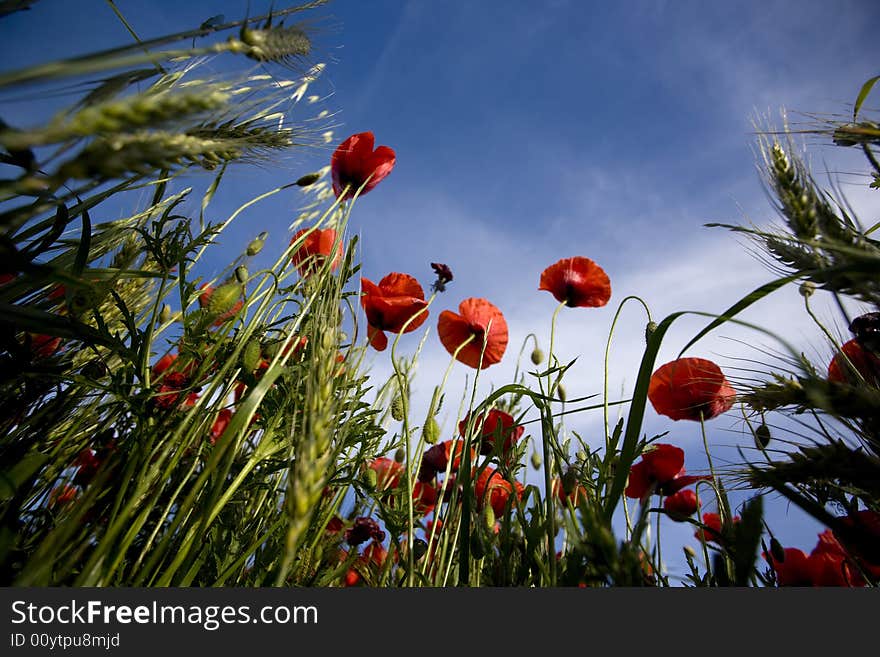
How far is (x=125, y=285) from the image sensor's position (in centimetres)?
123

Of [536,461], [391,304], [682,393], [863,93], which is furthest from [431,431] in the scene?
[863,93]

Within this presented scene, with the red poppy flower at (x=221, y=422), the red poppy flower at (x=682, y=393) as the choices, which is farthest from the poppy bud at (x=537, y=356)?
the red poppy flower at (x=221, y=422)

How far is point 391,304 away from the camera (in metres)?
1.29

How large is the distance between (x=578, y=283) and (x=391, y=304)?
0.69 m

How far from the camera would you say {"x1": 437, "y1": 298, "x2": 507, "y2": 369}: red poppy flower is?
1495 millimetres

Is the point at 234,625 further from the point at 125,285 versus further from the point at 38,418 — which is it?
the point at 125,285

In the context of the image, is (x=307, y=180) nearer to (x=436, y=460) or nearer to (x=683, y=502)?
(x=436, y=460)

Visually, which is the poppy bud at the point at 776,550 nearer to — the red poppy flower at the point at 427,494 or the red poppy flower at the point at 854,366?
the red poppy flower at the point at 854,366

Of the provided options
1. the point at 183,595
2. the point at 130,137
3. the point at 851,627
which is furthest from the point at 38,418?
the point at 851,627

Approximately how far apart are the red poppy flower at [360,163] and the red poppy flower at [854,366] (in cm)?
113

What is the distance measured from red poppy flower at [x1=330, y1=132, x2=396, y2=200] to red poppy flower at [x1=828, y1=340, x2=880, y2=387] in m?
1.13

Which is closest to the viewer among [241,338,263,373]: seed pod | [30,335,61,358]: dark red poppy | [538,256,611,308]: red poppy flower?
[241,338,263,373]: seed pod

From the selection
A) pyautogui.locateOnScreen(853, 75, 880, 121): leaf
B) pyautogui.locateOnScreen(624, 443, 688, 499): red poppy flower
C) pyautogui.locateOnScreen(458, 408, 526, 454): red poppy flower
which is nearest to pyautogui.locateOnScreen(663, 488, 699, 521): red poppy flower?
pyautogui.locateOnScreen(624, 443, 688, 499): red poppy flower

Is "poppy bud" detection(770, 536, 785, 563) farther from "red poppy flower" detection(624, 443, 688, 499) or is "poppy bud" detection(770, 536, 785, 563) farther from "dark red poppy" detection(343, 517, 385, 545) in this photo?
"dark red poppy" detection(343, 517, 385, 545)
